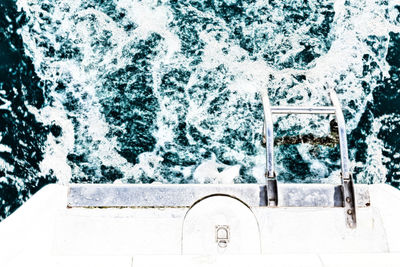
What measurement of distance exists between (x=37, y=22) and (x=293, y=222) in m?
1.99

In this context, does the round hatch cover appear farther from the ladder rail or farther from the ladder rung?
the ladder rung

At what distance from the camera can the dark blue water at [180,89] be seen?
7.54 ft

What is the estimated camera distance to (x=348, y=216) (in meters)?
1.58

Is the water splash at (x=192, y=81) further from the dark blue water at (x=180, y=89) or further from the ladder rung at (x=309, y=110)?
the ladder rung at (x=309, y=110)

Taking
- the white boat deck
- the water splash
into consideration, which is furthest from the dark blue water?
the white boat deck

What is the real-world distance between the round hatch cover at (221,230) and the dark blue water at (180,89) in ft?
2.64

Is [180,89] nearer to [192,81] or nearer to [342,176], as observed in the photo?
[192,81]

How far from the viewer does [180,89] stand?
2344 mm

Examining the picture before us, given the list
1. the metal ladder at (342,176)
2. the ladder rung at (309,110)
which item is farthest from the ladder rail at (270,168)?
the ladder rung at (309,110)

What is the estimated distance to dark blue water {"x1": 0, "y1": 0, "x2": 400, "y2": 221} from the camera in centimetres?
230

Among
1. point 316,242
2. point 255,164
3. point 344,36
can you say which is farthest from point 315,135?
point 316,242

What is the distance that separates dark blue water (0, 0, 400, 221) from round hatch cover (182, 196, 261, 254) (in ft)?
2.64

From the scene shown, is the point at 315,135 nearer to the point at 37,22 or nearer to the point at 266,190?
the point at 266,190

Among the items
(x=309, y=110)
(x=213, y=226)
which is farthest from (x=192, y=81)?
(x=213, y=226)
